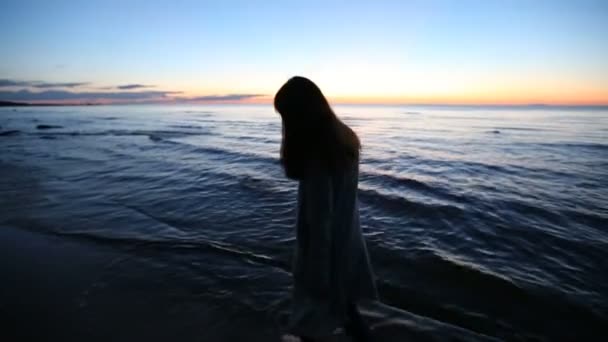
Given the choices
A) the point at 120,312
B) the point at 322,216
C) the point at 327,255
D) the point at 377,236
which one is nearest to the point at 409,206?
the point at 377,236

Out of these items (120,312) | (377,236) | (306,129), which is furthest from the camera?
(377,236)

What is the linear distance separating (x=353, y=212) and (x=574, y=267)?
208 inches

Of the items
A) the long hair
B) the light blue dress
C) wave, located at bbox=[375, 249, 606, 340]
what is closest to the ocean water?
wave, located at bbox=[375, 249, 606, 340]

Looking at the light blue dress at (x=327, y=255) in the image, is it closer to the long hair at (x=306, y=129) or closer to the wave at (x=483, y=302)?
the long hair at (x=306, y=129)

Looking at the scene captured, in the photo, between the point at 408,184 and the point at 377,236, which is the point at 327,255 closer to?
the point at 377,236

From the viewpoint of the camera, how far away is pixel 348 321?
9.16ft

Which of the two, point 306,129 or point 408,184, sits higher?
point 306,129

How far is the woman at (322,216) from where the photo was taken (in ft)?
7.06

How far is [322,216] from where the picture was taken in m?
2.24

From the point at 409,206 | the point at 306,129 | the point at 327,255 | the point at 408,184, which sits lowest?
the point at 409,206

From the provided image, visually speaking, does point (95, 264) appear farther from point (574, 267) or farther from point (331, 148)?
point (574, 267)

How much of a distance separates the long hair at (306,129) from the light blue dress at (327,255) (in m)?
0.10

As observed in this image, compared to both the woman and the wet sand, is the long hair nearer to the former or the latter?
the woman

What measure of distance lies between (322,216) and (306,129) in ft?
2.13
